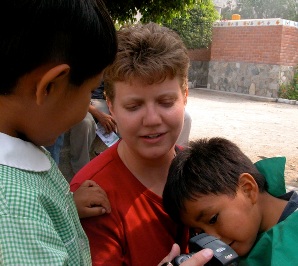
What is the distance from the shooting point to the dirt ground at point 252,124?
7.39 metres

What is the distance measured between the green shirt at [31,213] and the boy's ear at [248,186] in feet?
2.66

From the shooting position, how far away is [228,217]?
1.59 m

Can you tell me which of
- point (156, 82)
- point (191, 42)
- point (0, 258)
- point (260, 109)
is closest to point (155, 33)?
point (156, 82)

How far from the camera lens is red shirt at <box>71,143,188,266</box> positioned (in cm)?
149

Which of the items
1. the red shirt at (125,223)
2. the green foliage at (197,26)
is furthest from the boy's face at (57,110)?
the green foliage at (197,26)

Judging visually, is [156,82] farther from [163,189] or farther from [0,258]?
[0,258]

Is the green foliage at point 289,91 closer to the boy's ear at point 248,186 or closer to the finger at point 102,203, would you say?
the boy's ear at point 248,186

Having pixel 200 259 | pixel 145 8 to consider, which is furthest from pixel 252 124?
pixel 200 259

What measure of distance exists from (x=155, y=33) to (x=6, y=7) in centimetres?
91

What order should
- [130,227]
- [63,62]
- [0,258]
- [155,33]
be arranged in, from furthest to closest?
1. [155,33]
2. [130,227]
3. [63,62]
4. [0,258]

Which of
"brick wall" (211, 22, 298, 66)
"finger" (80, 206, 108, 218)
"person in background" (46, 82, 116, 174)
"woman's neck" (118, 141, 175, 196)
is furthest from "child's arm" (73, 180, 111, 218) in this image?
"brick wall" (211, 22, 298, 66)

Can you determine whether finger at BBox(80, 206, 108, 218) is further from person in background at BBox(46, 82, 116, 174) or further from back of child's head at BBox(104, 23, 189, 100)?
person in background at BBox(46, 82, 116, 174)

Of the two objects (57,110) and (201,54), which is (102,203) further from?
(201,54)

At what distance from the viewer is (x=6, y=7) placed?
842 millimetres
